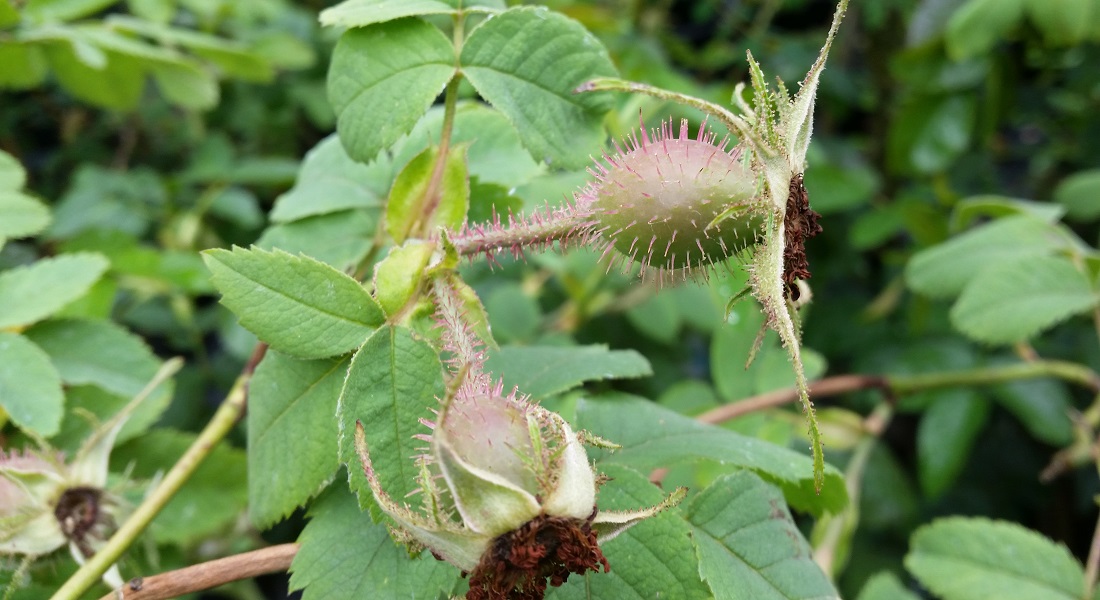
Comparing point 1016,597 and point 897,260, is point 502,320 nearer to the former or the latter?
point 1016,597

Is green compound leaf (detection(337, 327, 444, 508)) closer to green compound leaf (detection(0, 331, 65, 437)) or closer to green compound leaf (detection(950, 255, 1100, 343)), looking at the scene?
green compound leaf (detection(0, 331, 65, 437))

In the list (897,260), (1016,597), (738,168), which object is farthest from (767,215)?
A: (897,260)

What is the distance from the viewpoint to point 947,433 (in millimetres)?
2779

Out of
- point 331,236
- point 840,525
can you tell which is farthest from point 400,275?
point 840,525

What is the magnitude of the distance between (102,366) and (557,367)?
0.96m

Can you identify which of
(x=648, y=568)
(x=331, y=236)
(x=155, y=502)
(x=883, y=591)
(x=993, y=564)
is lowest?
(x=883, y=591)

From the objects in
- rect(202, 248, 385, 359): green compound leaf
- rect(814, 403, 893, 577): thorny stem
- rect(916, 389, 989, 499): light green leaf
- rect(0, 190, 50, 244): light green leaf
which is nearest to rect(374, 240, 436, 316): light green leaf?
rect(202, 248, 385, 359): green compound leaf

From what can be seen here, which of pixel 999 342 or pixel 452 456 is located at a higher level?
pixel 452 456

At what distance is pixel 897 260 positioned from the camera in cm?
322

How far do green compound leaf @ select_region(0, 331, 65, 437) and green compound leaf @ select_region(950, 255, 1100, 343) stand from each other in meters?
2.14

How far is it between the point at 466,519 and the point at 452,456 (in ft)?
0.29

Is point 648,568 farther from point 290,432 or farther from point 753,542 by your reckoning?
point 290,432

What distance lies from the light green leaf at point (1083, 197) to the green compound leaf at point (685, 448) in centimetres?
189

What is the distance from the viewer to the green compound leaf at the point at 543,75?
4.58 ft
